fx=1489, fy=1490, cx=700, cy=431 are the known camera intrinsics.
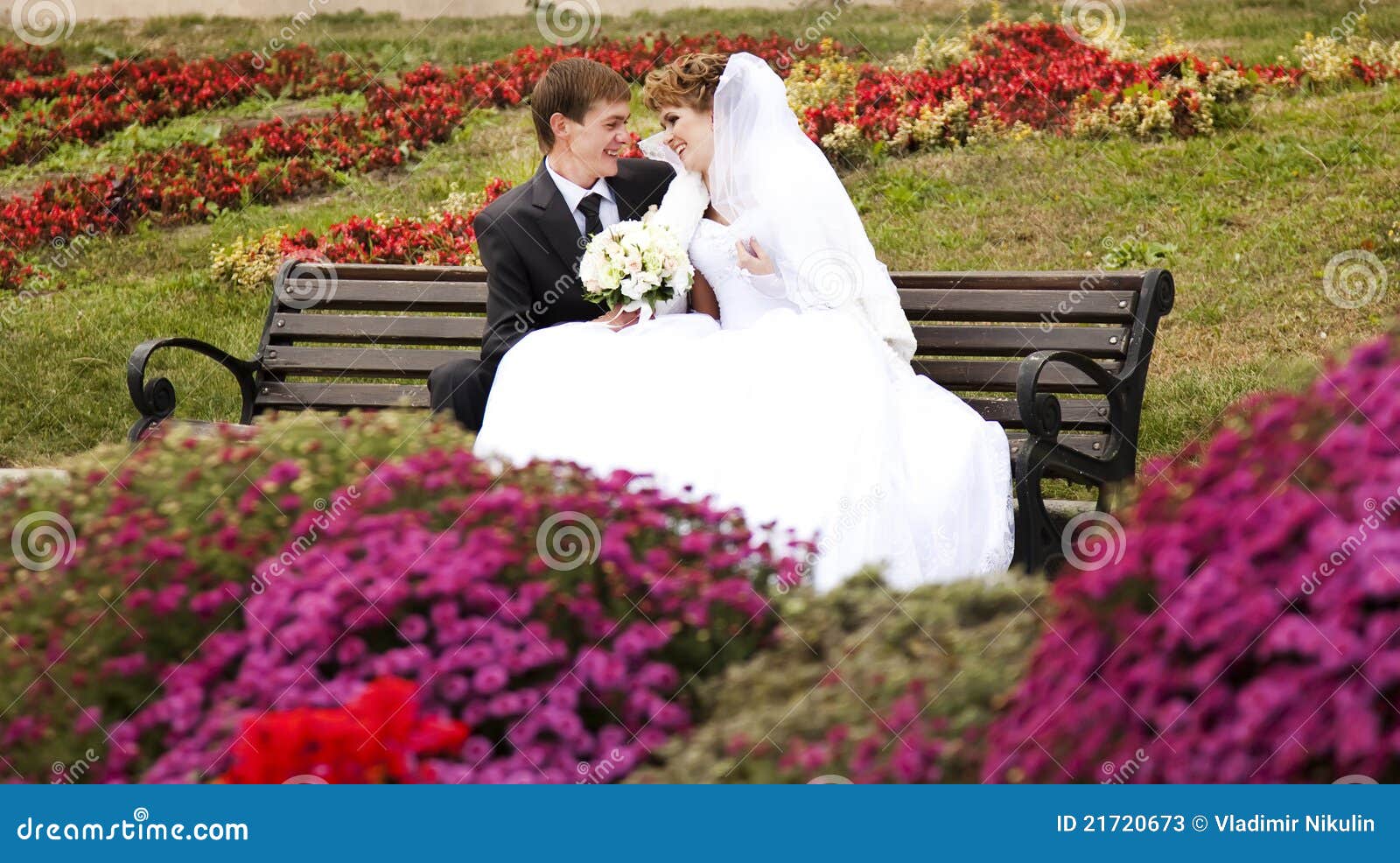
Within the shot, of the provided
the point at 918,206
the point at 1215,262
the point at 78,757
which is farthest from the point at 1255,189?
the point at 78,757

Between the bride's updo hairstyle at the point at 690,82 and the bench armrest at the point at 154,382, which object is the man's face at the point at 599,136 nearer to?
the bride's updo hairstyle at the point at 690,82

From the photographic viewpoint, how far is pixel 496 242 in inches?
220

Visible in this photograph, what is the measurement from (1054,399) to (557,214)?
6.60 feet

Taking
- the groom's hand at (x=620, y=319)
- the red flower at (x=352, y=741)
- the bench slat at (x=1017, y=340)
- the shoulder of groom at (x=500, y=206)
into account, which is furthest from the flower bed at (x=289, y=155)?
the red flower at (x=352, y=741)

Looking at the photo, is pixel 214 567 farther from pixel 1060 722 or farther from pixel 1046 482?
pixel 1046 482

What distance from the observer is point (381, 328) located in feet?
20.2

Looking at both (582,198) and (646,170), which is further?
(646,170)

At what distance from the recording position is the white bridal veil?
17.0ft

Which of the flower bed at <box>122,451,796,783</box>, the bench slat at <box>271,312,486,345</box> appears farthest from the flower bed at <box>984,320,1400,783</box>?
the bench slat at <box>271,312,486,345</box>

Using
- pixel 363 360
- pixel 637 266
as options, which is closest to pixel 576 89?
pixel 637 266

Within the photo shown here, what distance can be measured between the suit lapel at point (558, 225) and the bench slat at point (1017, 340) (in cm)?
132

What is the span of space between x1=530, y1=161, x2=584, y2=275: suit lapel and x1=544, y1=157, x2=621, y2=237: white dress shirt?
0.03 metres

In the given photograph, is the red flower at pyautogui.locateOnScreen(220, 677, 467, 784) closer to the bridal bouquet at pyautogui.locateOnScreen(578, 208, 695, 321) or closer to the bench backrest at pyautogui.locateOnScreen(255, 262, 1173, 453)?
the bench backrest at pyautogui.locateOnScreen(255, 262, 1173, 453)

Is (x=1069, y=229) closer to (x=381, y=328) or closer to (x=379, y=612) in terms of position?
(x=381, y=328)
